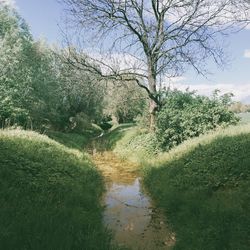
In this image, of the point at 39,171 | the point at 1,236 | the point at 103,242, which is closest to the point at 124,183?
the point at 39,171

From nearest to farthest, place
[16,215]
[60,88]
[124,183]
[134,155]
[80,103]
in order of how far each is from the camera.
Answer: [16,215]
[124,183]
[134,155]
[60,88]
[80,103]

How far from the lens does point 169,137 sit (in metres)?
19.3

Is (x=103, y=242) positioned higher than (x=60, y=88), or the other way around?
(x=60, y=88)

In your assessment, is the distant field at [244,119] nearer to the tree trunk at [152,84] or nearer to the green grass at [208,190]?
the tree trunk at [152,84]

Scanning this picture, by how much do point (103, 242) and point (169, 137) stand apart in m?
13.2

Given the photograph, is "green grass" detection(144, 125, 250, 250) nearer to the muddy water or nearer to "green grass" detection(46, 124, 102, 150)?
the muddy water

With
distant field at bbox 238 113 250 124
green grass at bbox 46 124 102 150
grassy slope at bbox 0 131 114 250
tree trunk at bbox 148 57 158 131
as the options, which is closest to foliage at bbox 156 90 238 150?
distant field at bbox 238 113 250 124

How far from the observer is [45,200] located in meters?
8.49

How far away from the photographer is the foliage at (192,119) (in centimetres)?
1820

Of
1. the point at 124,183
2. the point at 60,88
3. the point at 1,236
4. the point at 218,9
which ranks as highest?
the point at 218,9

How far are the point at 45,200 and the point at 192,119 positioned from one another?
A: 11.3 meters

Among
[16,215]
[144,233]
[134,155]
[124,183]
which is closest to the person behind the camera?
[16,215]

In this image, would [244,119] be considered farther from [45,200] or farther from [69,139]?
[45,200]

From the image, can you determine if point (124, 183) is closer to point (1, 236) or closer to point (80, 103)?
point (1, 236)
